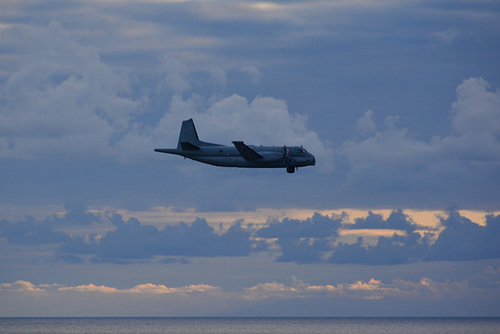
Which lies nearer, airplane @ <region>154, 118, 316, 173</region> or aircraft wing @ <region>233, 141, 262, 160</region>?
aircraft wing @ <region>233, 141, 262, 160</region>

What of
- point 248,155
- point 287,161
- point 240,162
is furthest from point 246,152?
point 287,161

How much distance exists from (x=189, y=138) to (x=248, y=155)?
62.6 feet

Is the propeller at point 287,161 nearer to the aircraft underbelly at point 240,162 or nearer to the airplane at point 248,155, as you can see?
the airplane at point 248,155

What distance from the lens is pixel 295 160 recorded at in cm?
16675

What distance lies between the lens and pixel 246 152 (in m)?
165

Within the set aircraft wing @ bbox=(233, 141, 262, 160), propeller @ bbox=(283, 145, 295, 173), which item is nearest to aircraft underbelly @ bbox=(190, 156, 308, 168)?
propeller @ bbox=(283, 145, 295, 173)

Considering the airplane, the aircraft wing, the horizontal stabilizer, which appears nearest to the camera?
the aircraft wing

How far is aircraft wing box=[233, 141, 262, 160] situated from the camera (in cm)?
16275

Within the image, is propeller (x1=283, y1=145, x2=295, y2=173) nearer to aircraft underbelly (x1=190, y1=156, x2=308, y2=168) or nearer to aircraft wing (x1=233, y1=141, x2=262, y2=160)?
aircraft underbelly (x1=190, y1=156, x2=308, y2=168)

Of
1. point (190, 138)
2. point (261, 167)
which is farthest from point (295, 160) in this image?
point (190, 138)

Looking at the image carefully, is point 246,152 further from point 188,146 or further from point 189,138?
point 189,138

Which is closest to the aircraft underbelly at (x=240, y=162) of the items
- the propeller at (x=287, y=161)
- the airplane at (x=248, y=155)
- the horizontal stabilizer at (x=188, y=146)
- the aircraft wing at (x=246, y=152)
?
the airplane at (x=248, y=155)

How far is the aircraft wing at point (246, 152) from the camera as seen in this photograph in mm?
162750

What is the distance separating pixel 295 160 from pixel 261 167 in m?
7.97
